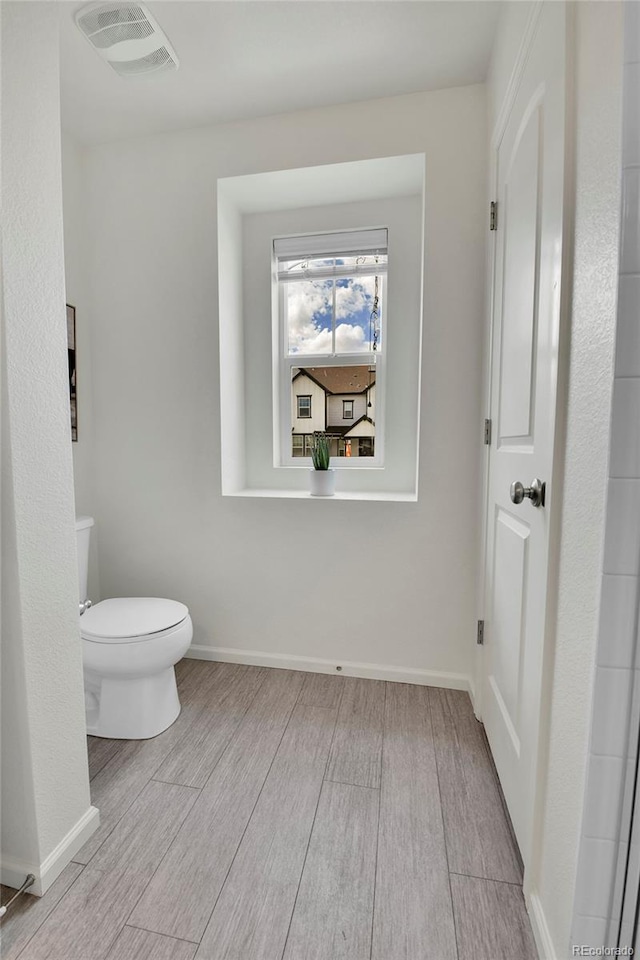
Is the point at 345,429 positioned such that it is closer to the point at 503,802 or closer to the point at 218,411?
the point at 218,411

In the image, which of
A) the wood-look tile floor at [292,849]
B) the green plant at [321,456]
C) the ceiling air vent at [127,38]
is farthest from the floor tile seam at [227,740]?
the ceiling air vent at [127,38]

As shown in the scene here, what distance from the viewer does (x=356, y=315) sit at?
223cm

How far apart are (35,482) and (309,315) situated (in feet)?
5.37

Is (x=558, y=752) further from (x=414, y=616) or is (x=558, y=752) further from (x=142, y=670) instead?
(x=142, y=670)

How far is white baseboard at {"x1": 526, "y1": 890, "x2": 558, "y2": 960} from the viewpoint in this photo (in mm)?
855

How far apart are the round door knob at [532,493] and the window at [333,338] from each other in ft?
3.89

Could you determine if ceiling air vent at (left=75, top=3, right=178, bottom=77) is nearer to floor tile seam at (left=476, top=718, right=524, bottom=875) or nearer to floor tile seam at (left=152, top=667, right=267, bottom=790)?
floor tile seam at (left=152, top=667, right=267, bottom=790)

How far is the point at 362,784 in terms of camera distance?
136 centimetres

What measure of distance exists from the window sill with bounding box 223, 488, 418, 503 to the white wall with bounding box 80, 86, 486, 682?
0.04 m

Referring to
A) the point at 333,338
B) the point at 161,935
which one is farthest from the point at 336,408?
the point at 161,935

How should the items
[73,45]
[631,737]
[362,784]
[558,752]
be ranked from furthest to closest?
[73,45] → [362,784] → [558,752] → [631,737]

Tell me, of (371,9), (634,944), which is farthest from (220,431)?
(634,944)

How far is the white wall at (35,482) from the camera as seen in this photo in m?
0.96

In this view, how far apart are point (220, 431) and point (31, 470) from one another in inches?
41.2
